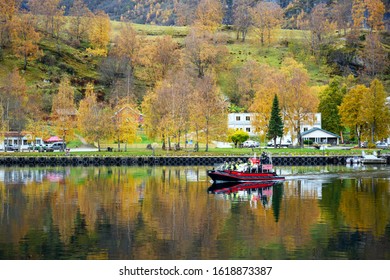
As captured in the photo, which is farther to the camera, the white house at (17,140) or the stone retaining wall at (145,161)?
the white house at (17,140)

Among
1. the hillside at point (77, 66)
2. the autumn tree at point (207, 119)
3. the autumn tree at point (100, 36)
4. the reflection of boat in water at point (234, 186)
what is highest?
the autumn tree at point (100, 36)

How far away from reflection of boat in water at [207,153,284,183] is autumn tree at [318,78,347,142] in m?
60.4

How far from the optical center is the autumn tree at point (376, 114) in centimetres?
11638

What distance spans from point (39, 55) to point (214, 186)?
105 metres

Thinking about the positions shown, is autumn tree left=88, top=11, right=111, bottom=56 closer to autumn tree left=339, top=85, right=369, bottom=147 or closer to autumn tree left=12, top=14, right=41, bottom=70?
autumn tree left=12, top=14, right=41, bottom=70

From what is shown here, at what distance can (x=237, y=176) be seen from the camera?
2901 inches

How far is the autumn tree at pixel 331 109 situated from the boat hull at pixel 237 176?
61866 mm

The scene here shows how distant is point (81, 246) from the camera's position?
38.5 metres

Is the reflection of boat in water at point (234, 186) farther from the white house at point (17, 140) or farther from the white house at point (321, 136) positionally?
the white house at point (321, 136)

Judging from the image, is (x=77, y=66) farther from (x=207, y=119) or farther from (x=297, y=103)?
(x=297, y=103)

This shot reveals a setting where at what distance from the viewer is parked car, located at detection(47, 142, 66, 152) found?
12003cm

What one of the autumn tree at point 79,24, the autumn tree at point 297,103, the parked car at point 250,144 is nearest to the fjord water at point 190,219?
the autumn tree at point 297,103

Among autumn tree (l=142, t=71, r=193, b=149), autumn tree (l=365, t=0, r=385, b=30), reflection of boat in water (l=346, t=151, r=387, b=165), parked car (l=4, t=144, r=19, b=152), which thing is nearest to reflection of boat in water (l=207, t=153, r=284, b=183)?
reflection of boat in water (l=346, t=151, r=387, b=165)

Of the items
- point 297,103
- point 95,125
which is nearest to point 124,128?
point 95,125
